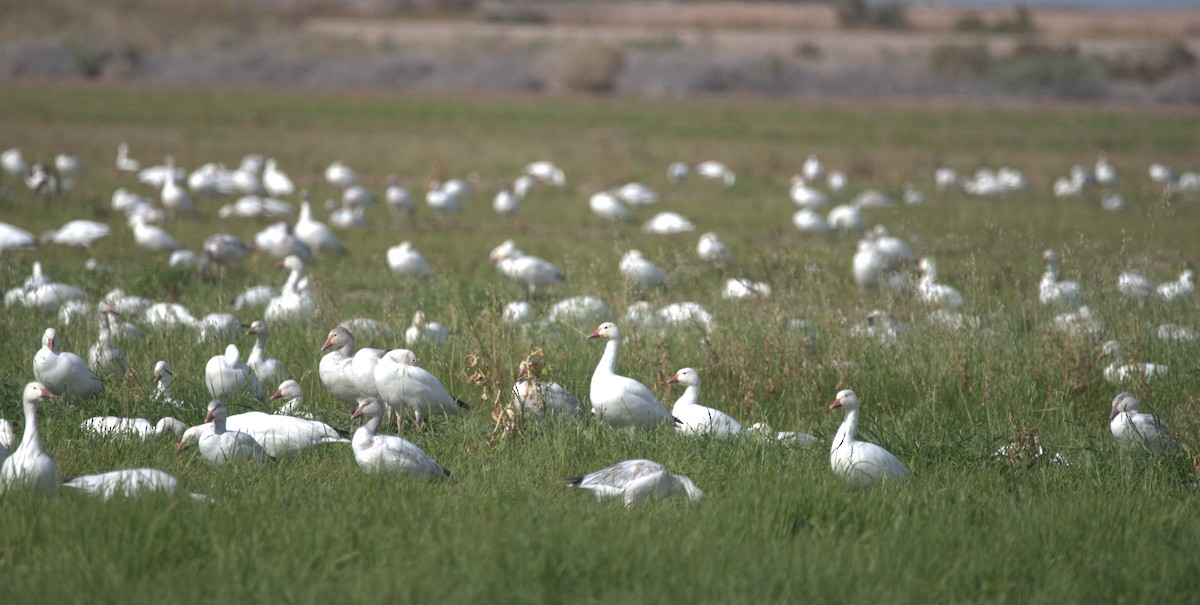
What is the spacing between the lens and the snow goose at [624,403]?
22.9 ft

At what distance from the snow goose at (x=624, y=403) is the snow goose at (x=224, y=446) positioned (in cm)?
202

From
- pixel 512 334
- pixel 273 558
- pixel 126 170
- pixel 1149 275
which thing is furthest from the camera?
pixel 126 170

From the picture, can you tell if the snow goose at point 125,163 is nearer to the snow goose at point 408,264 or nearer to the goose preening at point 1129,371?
the snow goose at point 408,264

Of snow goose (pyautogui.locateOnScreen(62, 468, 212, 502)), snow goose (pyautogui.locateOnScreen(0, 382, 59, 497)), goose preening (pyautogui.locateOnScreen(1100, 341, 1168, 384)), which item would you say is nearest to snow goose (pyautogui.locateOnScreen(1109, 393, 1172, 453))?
goose preening (pyautogui.locateOnScreen(1100, 341, 1168, 384))

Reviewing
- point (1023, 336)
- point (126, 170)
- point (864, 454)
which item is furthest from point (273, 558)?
point (126, 170)

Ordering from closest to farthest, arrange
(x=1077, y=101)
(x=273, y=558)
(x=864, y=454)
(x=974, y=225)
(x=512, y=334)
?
(x=273, y=558)
(x=864, y=454)
(x=512, y=334)
(x=974, y=225)
(x=1077, y=101)

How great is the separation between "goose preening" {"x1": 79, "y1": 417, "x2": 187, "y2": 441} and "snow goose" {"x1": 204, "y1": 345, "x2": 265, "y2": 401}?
792 millimetres

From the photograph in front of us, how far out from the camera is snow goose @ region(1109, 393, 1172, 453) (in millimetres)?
6672

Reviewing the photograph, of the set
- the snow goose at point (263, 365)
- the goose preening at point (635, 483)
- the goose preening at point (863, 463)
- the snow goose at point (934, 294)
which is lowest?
the snow goose at point (934, 294)

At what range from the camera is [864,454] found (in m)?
6.02

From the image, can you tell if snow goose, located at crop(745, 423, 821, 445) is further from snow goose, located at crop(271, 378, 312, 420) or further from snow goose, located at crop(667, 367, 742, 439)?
snow goose, located at crop(271, 378, 312, 420)

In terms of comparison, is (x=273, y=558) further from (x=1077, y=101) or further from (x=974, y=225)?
(x=1077, y=101)

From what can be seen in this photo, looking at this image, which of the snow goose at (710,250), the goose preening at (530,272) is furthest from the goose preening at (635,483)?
the snow goose at (710,250)

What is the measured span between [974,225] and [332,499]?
14820 mm
